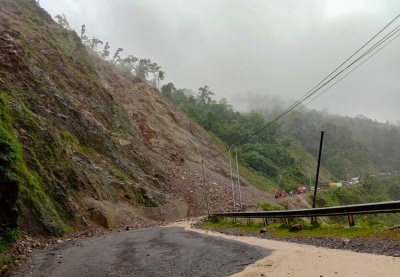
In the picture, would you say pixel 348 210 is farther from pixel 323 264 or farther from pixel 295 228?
pixel 323 264

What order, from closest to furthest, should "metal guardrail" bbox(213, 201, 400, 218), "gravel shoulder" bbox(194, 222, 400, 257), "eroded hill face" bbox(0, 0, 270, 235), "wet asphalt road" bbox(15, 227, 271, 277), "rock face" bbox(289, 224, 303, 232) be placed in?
"gravel shoulder" bbox(194, 222, 400, 257) < "wet asphalt road" bbox(15, 227, 271, 277) < "metal guardrail" bbox(213, 201, 400, 218) < "rock face" bbox(289, 224, 303, 232) < "eroded hill face" bbox(0, 0, 270, 235)

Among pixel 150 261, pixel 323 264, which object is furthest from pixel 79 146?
pixel 323 264

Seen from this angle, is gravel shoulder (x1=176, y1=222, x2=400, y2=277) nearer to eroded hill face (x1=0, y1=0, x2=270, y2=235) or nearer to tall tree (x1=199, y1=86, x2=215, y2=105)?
eroded hill face (x1=0, y1=0, x2=270, y2=235)

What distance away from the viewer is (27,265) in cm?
1066

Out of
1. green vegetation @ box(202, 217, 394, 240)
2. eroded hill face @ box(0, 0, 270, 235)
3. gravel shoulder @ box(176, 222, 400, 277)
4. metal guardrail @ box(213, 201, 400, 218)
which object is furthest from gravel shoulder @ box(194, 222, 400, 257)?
eroded hill face @ box(0, 0, 270, 235)

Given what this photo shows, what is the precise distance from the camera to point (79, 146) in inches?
1284

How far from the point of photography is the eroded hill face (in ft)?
68.4

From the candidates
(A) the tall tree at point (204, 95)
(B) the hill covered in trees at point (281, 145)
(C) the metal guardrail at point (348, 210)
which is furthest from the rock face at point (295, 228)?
(A) the tall tree at point (204, 95)

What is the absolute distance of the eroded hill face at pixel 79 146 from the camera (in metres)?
20.8

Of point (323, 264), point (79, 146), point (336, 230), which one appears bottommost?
point (323, 264)

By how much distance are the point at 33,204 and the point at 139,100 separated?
5010 centimetres

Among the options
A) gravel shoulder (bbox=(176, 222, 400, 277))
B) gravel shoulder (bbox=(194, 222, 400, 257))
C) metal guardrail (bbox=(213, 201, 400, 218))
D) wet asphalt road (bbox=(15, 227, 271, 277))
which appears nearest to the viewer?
gravel shoulder (bbox=(176, 222, 400, 277))

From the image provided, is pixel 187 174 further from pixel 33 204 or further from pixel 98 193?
pixel 33 204

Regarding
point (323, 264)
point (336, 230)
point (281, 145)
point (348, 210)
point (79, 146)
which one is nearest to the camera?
point (323, 264)
